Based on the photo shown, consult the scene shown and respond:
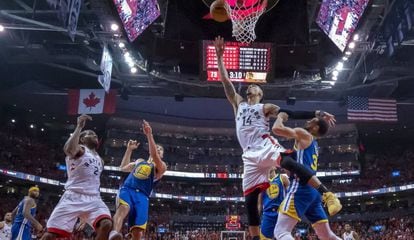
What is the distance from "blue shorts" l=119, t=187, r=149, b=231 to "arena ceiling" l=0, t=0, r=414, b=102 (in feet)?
32.4

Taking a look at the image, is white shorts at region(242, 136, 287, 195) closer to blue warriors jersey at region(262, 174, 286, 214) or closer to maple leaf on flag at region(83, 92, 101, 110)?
blue warriors jersey at region(262, 174, 286, 214)

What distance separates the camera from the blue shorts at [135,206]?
280 inches

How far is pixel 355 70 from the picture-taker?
73.3 feet

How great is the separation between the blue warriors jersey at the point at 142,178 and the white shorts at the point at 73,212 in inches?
56.9

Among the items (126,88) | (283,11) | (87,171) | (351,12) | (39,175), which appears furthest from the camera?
(39,175)

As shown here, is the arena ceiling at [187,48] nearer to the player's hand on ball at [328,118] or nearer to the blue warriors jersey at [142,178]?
the blue warriors jersey at [142,178]

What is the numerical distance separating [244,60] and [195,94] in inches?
316

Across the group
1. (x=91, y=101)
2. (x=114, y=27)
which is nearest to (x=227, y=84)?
(x=114, y=27)

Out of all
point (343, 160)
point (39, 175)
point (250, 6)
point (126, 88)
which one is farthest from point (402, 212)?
point (250, 6)

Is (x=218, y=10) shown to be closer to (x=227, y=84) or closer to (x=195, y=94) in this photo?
(x=227, y=84)

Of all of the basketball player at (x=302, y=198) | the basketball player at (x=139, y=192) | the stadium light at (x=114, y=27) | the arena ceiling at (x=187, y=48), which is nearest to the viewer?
the basketball player at (x=302, y=198)

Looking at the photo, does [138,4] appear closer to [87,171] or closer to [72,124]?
[87,171]

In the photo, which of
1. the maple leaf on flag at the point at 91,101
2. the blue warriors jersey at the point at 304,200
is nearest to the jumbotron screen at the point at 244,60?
the maple leaf on flag at the point at 91,101

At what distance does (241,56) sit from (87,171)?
39.5ft
